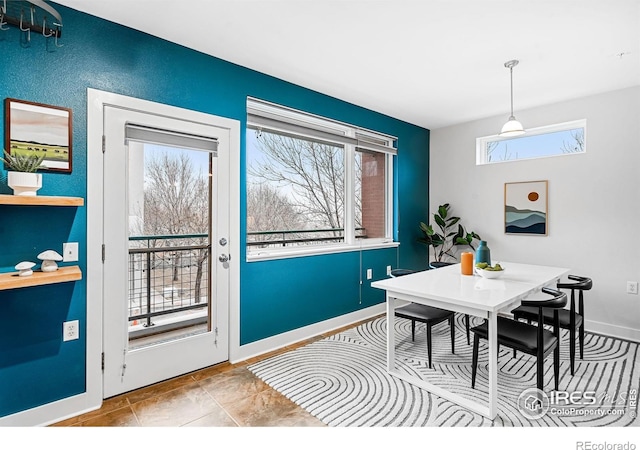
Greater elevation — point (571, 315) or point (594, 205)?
point (594, 205)

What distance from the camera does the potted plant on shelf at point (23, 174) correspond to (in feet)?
6.00

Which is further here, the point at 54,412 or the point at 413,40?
the point at 413,40

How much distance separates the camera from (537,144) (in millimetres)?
4086

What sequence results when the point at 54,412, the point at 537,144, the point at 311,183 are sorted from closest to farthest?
the point at 54,412 → the point at 311,183 → the point at 537,144

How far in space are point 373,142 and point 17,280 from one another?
11.8 feet

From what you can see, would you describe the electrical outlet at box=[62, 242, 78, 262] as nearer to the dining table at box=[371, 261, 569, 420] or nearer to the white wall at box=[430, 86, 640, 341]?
the dining table at box=[371, 261, 569, 420]

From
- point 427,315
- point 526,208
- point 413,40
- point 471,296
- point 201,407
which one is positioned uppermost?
point 413,40

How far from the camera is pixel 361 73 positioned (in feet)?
10.3

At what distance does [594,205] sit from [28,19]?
16.5 feet

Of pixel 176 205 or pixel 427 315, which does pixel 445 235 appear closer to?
pixel 427 315

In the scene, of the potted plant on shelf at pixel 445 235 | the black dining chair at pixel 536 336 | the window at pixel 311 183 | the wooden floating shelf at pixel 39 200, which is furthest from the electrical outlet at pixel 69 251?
the potted plant on shelf at pixel 445 235

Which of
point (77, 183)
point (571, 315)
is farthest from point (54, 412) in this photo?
point (571, 315)

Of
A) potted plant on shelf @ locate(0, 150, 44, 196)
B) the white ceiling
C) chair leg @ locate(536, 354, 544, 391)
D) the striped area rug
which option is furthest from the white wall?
potted plant on shelf @ locate(0, 150, 44, 196)
